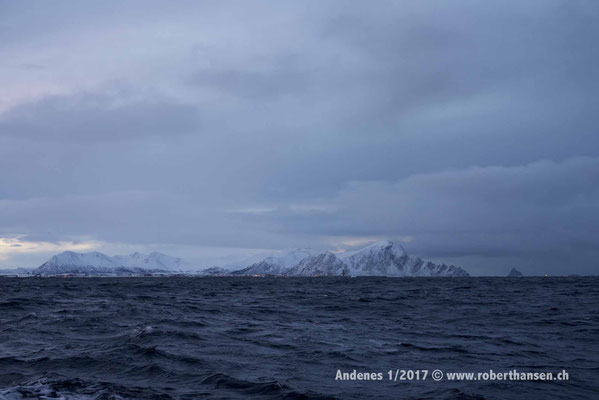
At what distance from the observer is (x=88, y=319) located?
114 feet

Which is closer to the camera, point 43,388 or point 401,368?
point 43,388

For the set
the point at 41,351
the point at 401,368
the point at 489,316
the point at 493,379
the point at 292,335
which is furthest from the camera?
the point at 489,316

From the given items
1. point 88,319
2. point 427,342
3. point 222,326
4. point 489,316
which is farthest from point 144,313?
point 489,316

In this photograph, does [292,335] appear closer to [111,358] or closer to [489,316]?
[111,358]

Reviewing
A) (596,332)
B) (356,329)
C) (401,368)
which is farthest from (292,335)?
(596,332)

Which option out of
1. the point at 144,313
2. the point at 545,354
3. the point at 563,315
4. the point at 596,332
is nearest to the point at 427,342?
the point at 545,354

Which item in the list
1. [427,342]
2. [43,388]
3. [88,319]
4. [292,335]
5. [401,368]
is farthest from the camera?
[88,319]

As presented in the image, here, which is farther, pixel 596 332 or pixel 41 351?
pixel 596 332

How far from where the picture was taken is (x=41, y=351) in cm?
2273

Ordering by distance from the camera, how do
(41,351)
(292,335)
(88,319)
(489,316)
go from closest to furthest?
1. (41,351)
2. (292,335)
3. (88,319)
4. (489,316)

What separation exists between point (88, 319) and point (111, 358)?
15.0 metres

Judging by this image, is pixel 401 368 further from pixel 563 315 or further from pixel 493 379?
pixel 563 315

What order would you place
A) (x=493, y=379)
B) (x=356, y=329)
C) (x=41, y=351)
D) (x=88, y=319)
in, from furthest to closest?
(x=88, y=319) < (x=356, y=329) < (x=41, y=351) < (x=493, y=379)

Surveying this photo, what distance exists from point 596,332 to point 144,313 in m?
31.7
